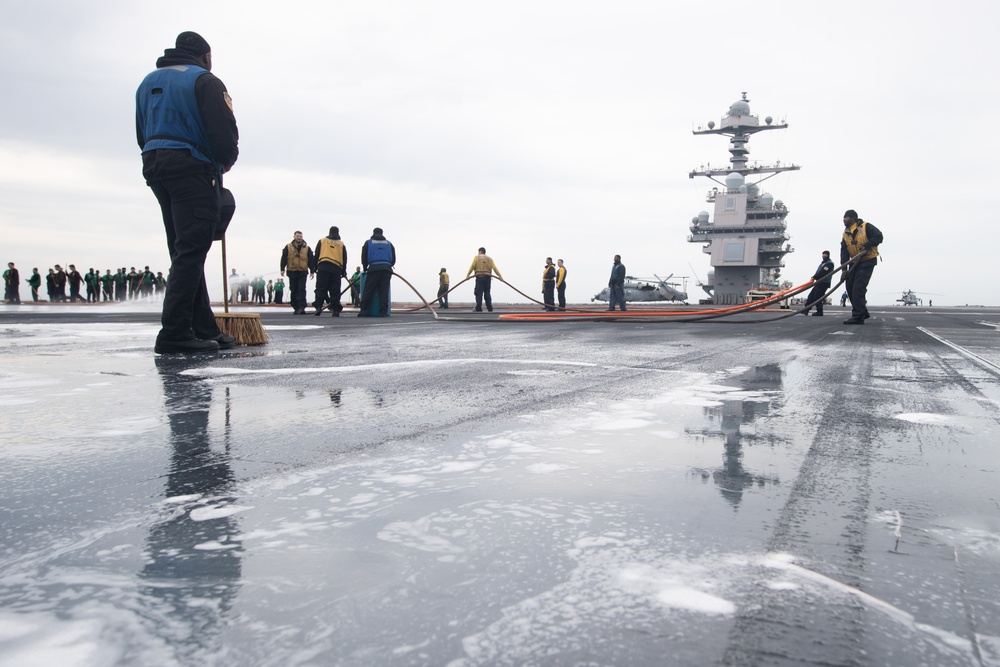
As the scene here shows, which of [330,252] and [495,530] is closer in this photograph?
[495,530]

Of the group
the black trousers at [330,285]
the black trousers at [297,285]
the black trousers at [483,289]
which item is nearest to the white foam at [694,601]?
the black trousers at [330,285]

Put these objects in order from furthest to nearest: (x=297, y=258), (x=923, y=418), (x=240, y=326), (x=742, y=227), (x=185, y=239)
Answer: (x=742, y=227) < (x=297, y=258) < (x=240, y=326) < (x=185, y=239) < (x=923, y=418)

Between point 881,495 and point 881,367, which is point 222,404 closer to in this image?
point 881,495

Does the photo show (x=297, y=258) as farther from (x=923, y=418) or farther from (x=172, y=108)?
(x=923, y=418)

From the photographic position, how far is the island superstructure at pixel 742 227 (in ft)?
180

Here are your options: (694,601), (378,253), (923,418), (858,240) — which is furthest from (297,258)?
(694,601)

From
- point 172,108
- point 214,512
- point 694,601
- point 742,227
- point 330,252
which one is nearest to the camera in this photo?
point 694,601

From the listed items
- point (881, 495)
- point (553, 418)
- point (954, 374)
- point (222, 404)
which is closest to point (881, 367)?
point (954, 374)

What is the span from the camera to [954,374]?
403cm

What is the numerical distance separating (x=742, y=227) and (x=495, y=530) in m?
57.5

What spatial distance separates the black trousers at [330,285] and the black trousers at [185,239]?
29.8 ft

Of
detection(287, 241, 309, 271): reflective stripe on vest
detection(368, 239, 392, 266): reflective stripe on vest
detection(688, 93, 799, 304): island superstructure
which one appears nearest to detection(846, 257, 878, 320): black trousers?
detection(368, 239, 392, 266): reflective stripe on vest

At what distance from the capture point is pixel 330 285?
555 inches

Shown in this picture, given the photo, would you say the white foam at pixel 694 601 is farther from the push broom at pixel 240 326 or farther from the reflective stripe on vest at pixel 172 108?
the push broom at pixel 240 326
